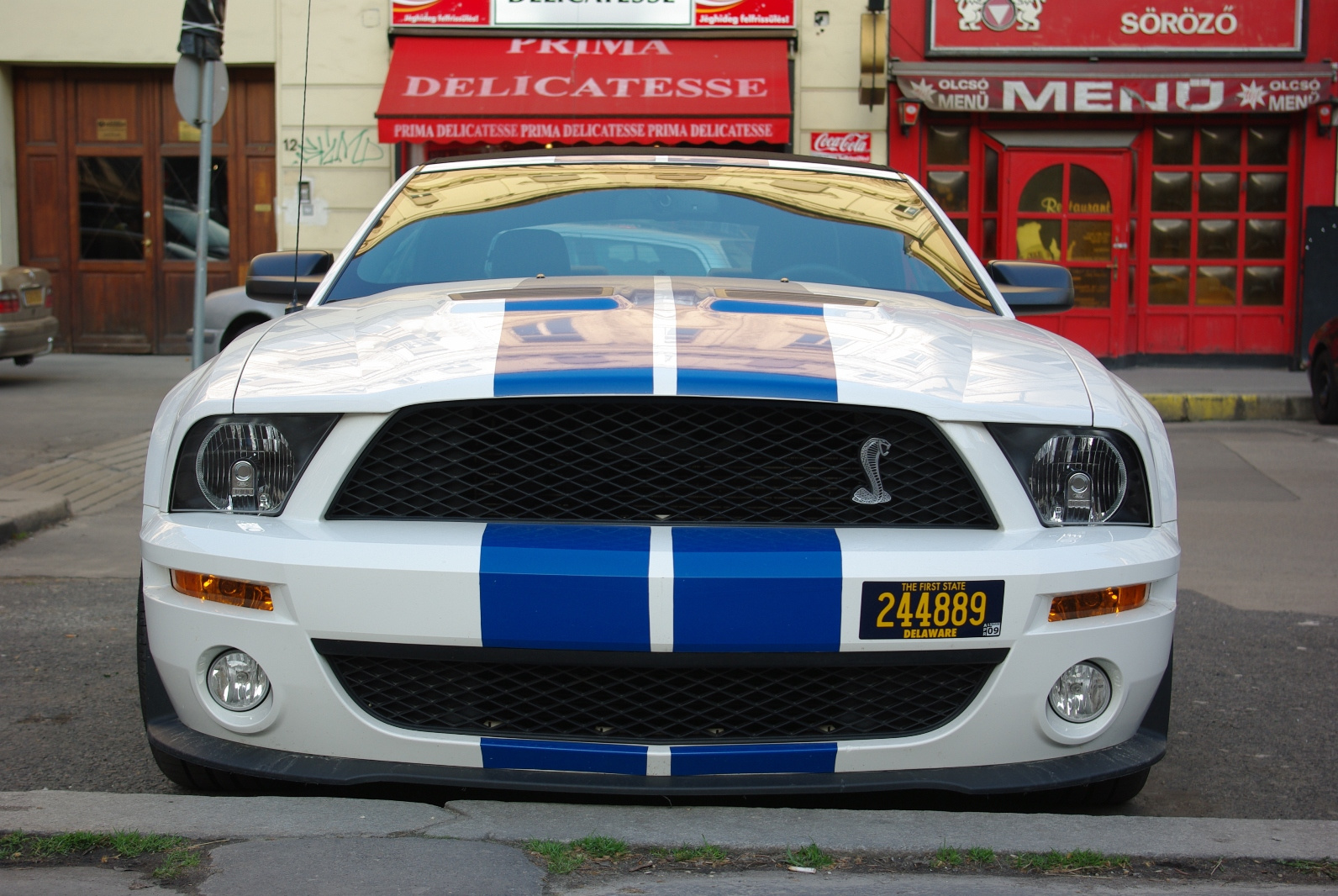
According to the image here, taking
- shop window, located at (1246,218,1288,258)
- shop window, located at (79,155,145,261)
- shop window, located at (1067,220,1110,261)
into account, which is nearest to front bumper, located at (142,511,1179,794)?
shop window, located at (1067,220,1110,261)

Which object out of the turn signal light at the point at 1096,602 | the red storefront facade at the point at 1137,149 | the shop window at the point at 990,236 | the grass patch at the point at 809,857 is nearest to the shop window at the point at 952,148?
the red storefront facade at the point at 1137,149

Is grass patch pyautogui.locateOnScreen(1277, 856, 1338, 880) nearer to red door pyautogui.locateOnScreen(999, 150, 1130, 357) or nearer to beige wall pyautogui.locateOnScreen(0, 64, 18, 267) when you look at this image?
red door pyautogui.locateOnScreen(999, 150, 1130, 357)

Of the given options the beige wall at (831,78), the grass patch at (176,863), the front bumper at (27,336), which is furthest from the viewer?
the beige wall at (831,78)

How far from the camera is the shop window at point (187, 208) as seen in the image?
14773mm

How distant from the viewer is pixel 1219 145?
1436 cm

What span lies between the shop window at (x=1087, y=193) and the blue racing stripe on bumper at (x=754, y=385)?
12946 mm

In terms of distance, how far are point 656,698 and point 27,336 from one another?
11028mm

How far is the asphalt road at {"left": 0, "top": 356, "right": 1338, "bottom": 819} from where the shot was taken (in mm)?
2965

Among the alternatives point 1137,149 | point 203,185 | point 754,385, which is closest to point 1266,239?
point 1137,149

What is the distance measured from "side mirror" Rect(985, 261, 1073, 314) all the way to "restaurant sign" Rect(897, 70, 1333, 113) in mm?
10169

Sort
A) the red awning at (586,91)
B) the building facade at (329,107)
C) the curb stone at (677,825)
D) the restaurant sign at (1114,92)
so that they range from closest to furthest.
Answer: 1. the curb stone at (677,825)
2. the red awning at (586,91)
3. the building facade at (329,107)
4. the restaurant sign at (1114,92)

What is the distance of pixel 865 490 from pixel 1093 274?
13.0 meters

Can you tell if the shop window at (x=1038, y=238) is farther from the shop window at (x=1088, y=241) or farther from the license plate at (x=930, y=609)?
the license plate at (x=930, y=609)

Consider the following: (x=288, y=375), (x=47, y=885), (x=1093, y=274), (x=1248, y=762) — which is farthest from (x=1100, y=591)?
(x=1093, y=274)
